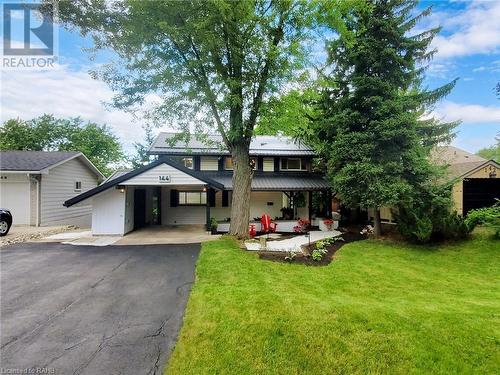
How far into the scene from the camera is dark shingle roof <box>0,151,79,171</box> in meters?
15.0

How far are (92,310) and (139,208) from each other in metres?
11.5

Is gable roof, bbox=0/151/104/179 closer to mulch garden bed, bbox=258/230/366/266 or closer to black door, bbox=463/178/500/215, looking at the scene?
mulch garden bed, bbox=258/230/366/266

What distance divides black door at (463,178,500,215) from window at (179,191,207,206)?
1634 centimetres

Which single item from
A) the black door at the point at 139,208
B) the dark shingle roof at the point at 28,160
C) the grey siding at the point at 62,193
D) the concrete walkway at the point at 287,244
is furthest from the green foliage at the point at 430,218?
the grey siding at the point at 62,193

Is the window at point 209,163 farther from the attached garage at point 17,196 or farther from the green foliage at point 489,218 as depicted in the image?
the green foliage at point 489,218

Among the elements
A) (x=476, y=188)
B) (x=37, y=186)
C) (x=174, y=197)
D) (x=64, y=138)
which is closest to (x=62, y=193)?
(x=37, y=186)

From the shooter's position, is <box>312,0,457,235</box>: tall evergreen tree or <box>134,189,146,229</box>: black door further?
<box>134,189,146,229</box>: black door

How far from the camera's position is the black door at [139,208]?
607 inches

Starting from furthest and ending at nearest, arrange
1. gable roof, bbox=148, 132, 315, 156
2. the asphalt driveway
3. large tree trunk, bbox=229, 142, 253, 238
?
gable roof, bbox=148, 132, 315, 156, large tree trunk, bbox=229, 142, 253, 238, the asphalt driveway

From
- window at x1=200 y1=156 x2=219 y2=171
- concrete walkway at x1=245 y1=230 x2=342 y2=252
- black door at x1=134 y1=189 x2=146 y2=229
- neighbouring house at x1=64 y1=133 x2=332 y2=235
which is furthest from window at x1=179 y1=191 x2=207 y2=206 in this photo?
concrete walkway at x1=245 y1=230 x2=342 y2=252

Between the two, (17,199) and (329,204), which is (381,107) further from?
(17,199)

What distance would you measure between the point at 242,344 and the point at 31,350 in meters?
3.28

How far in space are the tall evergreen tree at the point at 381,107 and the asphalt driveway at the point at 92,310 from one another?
898 cm

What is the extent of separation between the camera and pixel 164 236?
12914 mm
